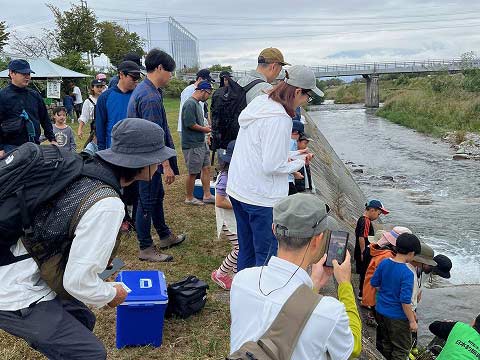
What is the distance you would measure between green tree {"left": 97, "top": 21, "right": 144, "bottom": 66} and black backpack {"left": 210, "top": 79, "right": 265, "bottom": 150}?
2980 centimetres

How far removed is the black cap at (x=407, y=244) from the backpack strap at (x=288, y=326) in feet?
8.43

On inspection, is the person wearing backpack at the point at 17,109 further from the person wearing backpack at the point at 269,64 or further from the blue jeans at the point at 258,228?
the blue jeans at the point at 258,228

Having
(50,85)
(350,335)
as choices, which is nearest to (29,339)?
(350,335)

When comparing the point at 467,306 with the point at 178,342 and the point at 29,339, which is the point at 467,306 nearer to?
the point at 178,342

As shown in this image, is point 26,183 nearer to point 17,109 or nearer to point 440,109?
point 17,109

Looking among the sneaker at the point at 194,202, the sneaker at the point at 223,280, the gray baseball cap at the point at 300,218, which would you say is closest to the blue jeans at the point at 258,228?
the sneaker at the point at 223,280

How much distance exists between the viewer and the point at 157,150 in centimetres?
261

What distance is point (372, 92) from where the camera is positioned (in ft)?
197

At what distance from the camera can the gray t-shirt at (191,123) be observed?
6.99 metres

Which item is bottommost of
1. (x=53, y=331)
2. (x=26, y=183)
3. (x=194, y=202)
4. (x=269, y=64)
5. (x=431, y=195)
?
(x=431, y=195)

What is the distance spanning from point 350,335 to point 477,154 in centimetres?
2185

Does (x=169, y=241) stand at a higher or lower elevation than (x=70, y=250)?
lower

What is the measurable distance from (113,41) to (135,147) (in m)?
37.1

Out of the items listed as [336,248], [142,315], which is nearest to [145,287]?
[142,315]
